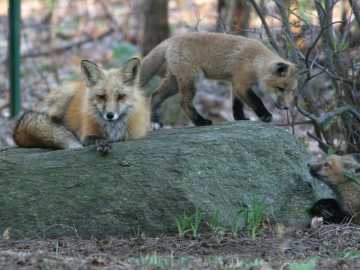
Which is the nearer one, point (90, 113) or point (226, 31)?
point (90, 113)

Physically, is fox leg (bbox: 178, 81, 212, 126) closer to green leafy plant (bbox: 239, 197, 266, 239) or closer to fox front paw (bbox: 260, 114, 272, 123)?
fox front paw (bbox: 260, 114, 272, 123)

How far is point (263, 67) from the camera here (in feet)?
30.3

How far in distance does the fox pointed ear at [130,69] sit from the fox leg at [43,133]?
946 millimetres

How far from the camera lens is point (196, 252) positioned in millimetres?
6258

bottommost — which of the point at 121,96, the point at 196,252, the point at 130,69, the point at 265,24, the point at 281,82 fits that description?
the point at 196,252

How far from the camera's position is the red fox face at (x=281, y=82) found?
899cm

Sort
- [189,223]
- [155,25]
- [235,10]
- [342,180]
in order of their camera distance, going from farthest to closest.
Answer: [235,10] → [155,25] → [342,180] → [189,223]

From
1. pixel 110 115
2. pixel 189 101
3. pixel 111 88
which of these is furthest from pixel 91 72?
pixel 189 101

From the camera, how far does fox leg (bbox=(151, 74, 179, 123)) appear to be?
367 inches

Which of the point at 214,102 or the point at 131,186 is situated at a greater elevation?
the point at 214,102

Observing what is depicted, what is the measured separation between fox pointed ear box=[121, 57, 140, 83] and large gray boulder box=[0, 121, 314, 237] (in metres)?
0.66

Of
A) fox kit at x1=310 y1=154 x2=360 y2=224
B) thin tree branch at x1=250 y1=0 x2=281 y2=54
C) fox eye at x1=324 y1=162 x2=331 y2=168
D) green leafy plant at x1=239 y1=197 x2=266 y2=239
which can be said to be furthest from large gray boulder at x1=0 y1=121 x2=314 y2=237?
thin tree branch at x1=250 y1=0 x2=281 y2=54

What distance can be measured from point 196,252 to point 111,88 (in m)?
1.93

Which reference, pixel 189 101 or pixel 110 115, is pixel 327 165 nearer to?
pixel 189 101
